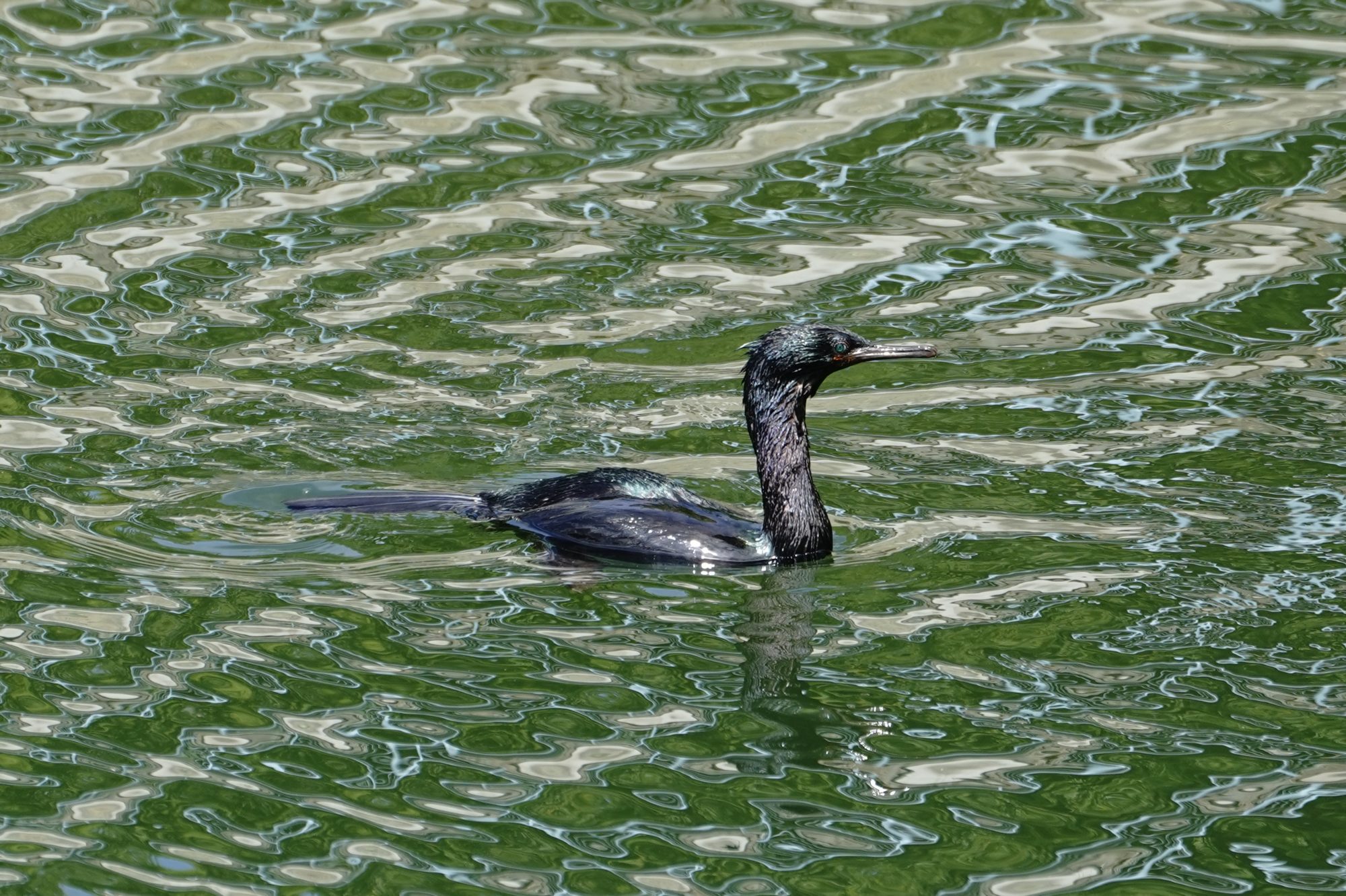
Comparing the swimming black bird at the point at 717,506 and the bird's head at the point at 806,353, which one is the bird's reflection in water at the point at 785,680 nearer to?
the swimming black bird at the point at 717,506

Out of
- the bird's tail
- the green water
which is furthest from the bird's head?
the bird's tail

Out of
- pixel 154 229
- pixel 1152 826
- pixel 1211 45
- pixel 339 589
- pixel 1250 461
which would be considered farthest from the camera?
pixel 1211 45

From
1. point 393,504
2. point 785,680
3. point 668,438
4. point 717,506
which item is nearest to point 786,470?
point 717,506

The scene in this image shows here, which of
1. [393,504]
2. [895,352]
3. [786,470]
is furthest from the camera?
[393,504]

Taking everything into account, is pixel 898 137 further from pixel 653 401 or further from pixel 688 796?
pixel 688 796

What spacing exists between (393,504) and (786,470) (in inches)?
65.7

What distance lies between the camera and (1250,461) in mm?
9312

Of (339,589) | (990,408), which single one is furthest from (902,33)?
(339,589)

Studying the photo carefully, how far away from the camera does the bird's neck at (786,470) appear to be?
27.9 feet

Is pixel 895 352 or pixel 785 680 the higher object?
pixel 895 352

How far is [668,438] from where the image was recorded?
9734mm

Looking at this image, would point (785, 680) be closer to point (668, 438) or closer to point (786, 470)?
point (786, 470)

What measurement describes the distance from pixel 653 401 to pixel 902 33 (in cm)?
534

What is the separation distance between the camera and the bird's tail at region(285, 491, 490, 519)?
28.7ft
